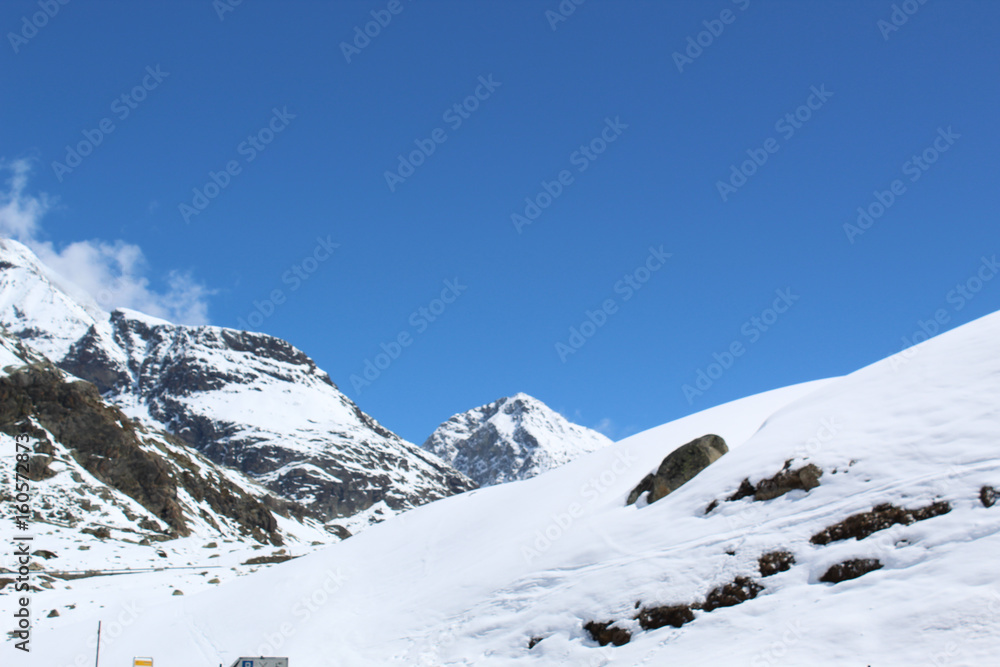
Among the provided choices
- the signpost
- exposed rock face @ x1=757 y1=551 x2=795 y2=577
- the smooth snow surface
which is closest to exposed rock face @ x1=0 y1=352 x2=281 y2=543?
the smooth snow surface

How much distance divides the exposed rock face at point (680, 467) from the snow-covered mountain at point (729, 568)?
1.05 metres

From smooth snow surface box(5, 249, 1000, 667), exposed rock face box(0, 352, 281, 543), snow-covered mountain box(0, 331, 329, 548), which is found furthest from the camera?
exposed rock face box(0, 352, 281, 543)

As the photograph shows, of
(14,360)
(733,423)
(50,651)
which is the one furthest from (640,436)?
(14,360)

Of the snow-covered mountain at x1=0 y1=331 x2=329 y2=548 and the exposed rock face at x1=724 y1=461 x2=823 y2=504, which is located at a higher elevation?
the snow-covered mountain at x1=0 y1=331 x2=329 y2=548

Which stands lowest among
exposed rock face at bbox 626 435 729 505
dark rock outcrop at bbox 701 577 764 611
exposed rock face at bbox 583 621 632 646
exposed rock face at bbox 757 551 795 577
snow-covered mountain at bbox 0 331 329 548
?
exposed rock face at bbox 583 621 632 646

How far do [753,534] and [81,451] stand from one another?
9554 cm

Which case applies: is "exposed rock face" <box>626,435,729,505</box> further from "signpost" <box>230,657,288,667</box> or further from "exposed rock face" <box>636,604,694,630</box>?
"signpost" <box>230,657,288,667</box>

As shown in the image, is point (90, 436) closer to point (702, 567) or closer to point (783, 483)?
point (702, 567)

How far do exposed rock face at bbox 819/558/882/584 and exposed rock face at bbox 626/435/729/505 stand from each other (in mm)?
8040

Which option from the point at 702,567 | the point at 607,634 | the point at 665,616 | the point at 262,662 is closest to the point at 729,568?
the point at 702,567

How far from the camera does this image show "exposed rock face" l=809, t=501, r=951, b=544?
1477cm

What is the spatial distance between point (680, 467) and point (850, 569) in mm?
Answer: 8751

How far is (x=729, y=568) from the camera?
16609 mm

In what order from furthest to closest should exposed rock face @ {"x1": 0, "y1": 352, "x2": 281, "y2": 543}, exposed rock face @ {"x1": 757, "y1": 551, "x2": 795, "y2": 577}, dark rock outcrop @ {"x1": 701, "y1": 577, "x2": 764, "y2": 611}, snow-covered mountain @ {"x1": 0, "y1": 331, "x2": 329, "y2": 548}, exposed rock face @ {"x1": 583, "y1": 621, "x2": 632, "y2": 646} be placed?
exposed rock face @ {"x1": 0, "y1": 352, "x2": 281, "y2": 543}
snow-covered mountain @ {"x1": 0, "y1": 331, "x2": 329, "y2": 548}
exposed rock face @ {"x1": 583, "y1": 621, "x2": 632, "y2": 646}
exposed rock face @ {"x1": 757, "y1": 551, "x2": 795, "y2": 577}
dark rock outcrop @ {"x1": 701, "y1": 577, "x2": 764, "y2": 611}
